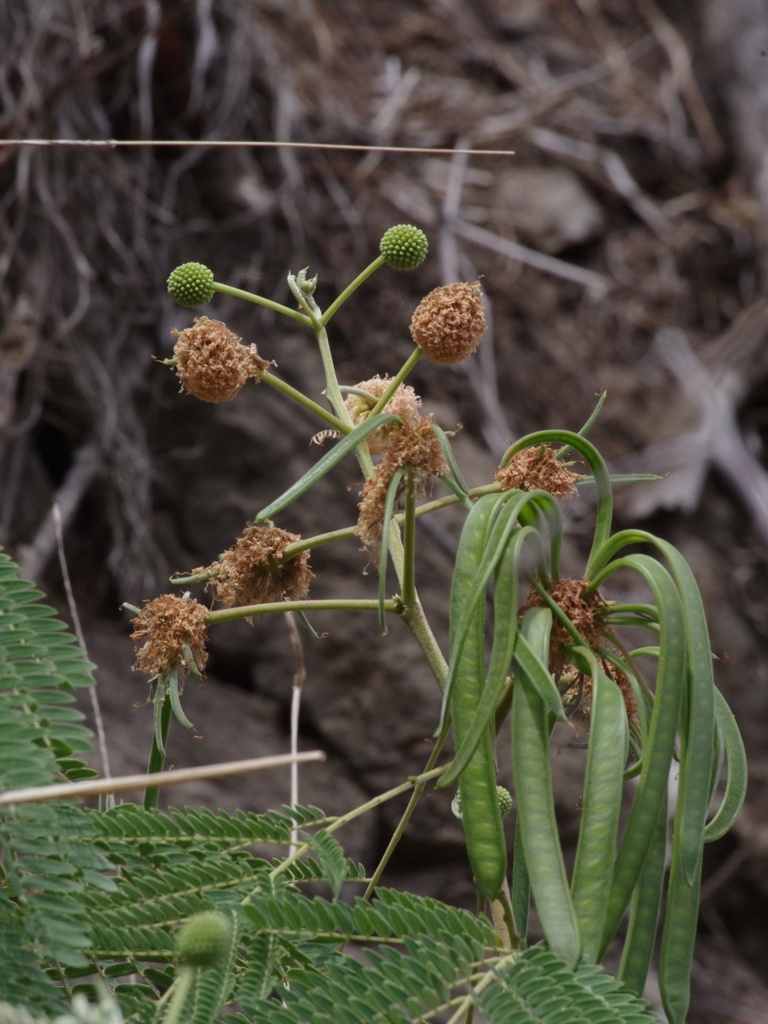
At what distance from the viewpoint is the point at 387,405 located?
0.91 metres

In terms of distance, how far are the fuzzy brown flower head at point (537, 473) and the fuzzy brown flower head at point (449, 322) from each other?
0.10 m

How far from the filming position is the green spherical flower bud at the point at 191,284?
96 centimetres

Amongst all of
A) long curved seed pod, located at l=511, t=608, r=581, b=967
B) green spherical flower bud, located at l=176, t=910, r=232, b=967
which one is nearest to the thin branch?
green spherical flower bud, located at l=176, t=910, r=232, b=967

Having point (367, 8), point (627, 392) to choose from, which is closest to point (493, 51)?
point (367, 8)

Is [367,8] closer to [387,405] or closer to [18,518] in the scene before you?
[18,518]

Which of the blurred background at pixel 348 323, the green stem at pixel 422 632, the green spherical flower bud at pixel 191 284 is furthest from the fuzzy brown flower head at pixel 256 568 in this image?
the blurred background at pixel 348 323

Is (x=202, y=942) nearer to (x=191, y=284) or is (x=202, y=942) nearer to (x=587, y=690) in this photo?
(x=587, y=690)

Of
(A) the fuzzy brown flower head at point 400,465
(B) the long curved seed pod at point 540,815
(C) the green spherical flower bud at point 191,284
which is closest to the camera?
(B) the long curved seed pod at point 540,815

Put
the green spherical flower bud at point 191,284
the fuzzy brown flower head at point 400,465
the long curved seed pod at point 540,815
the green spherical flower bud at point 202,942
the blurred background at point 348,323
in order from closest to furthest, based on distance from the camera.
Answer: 1. the green spherical flower bud at point 202,942
2. the long curved seed pod at point 540,815
3. the fuzzy brown flower head at point 400,465
4. the green spherical flower bud at point 191,284
5. the blurred background at point 348,323

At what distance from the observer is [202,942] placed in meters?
0.57

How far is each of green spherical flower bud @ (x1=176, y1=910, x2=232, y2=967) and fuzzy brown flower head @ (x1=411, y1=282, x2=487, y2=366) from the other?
0.49 meters

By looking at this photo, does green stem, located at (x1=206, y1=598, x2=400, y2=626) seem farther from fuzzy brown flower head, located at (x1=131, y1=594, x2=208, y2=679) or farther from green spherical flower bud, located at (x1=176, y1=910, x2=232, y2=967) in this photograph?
green spherical flower bud, located at (x1=176, y1=910, x2=232, y2=967)

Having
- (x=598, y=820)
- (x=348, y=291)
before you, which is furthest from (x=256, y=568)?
(x=598, y=820)

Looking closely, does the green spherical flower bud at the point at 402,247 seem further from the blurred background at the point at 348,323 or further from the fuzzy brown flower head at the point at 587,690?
the blurred background at the point at 348,323
